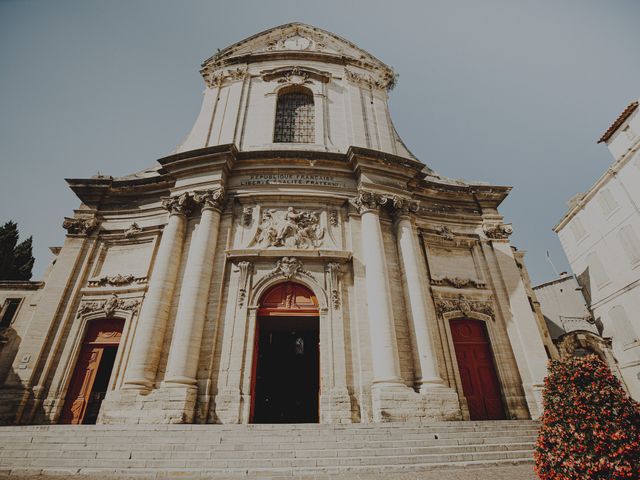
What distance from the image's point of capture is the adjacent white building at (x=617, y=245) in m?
15.9

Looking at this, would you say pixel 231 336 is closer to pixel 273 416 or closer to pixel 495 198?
pixel 273 416

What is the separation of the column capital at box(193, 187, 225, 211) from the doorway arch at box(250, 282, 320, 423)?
3375 mm

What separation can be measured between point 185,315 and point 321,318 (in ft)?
12.8

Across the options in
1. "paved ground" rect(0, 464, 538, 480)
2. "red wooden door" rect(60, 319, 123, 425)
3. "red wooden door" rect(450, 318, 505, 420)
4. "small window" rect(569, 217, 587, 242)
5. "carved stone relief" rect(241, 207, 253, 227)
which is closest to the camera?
"paved ground" rect(0, 464, 538, 480)

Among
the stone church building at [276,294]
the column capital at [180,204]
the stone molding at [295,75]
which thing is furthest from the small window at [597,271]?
the column capital at [180,204]

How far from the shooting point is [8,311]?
12.7 m

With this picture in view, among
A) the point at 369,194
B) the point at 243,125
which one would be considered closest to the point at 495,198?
the point at 369,194

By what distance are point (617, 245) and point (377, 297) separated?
16.0 m

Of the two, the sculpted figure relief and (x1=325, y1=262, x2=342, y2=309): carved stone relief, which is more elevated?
the sculpted figure relief

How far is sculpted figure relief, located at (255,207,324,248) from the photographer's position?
10781mm

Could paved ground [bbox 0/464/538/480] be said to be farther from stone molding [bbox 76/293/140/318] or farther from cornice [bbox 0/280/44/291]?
cornice [bbox 0/280/44/291]

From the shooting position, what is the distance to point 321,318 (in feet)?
32.3

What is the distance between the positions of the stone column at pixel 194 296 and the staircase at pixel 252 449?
5.93ft

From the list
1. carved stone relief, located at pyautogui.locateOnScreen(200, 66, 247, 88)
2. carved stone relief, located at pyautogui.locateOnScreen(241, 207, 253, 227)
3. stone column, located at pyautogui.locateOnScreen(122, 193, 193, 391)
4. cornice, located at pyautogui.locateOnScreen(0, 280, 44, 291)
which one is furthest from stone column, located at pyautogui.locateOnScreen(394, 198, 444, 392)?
cornice, located at pyautogui.locateOnScreen(0, 280, 44, 291)
